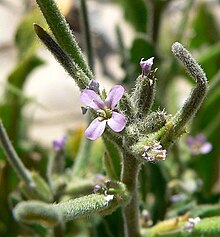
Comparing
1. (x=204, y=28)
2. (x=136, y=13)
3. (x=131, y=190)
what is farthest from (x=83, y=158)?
(x=204, y=28)

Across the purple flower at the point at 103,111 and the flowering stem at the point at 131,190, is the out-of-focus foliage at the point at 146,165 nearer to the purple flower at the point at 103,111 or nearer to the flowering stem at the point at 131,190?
the flowering stem at the point at 131,190

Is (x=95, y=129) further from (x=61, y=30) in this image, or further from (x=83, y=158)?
(x=83, y=158)

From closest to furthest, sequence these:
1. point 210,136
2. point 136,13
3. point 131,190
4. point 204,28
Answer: point 131,190, point 210,136, point 136,13, point 204,28

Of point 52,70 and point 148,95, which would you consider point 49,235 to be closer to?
point 148,95

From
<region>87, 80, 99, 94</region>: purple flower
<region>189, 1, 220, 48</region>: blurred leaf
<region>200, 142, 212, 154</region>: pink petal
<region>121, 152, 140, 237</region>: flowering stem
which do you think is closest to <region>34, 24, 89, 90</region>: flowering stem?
<region>87, 80, 99, 94</region>: purple flower

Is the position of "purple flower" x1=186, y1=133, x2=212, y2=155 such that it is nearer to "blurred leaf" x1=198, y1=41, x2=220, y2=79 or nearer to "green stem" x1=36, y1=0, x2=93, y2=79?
"blurred leaf" x1=198, y1=41, x2=220, y2=79
